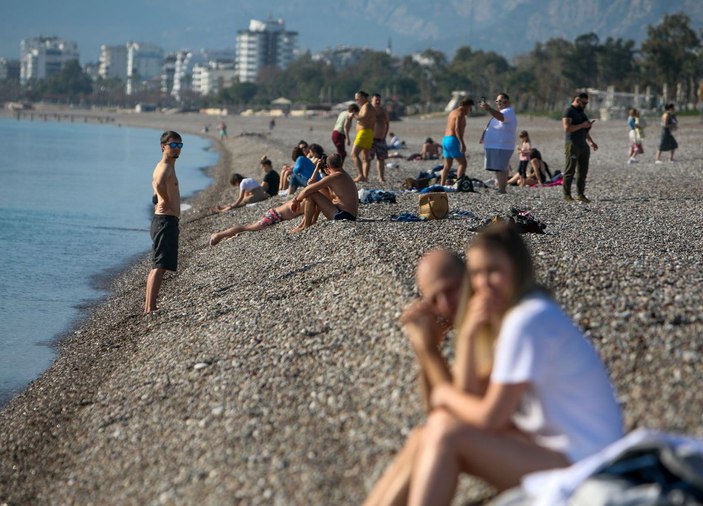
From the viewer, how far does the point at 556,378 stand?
356 cm

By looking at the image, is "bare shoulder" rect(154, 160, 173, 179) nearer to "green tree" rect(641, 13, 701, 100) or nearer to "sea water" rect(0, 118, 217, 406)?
"sea water" rect(0, 118, 217, 406)

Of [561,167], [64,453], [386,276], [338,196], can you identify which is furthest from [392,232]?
[561,167]

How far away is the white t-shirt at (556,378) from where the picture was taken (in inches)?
137

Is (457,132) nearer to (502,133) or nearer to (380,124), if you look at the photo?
(502,133)

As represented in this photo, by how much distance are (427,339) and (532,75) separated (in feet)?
337

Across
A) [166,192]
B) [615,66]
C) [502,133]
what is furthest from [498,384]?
[615,66]

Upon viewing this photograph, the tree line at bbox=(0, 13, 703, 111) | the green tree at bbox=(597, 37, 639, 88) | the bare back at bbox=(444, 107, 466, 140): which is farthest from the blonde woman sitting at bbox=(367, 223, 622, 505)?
the green tree at bbox=(597, 37, 639, 88)

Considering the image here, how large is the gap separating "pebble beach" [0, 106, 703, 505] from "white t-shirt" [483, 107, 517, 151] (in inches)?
80.0

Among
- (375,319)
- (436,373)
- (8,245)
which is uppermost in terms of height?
(436,373)

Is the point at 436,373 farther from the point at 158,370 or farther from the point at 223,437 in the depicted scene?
the point at 158,370

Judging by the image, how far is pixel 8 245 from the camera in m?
19.2

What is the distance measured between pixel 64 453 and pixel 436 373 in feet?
11.1

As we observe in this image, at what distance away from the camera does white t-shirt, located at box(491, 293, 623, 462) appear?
3490mm

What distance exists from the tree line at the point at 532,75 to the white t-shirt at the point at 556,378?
69.0 metres
